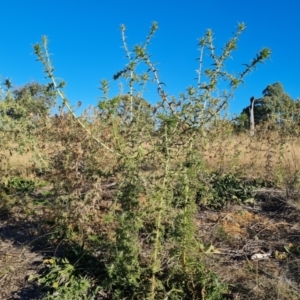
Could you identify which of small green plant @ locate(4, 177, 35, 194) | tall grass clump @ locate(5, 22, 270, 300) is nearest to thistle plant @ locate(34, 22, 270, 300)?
tall grass clump @ locate(5, 22, 270, 300)

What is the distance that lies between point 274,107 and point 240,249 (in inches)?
280

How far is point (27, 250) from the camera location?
367cm

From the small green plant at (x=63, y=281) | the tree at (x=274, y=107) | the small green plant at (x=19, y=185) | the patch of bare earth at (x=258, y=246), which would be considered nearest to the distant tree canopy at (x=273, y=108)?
the tree at (x=274, y=107)

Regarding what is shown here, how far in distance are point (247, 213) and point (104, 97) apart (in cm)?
248

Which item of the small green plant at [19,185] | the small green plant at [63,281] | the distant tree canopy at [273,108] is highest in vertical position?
the distant tree canopy at [273,108]

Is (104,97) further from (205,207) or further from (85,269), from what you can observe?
(205,207)

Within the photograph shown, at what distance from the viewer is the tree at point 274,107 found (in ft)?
23.2

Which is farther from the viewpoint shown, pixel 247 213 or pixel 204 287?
pixel 247 213

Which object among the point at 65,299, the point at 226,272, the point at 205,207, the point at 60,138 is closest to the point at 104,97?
the point at 60,138

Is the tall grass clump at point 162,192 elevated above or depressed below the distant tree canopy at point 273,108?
below

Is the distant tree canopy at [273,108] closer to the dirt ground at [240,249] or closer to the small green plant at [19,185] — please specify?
the dirt ground at [240,249]

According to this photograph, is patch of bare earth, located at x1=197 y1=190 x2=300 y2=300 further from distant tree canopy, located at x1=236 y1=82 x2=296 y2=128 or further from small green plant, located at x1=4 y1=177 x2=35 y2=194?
small green plant, located at x1=4 y1=177 x2=35 y2=194

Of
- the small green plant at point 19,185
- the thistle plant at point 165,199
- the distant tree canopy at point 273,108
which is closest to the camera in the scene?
the thistle plant at point 165,199

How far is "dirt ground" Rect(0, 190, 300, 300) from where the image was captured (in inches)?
115
